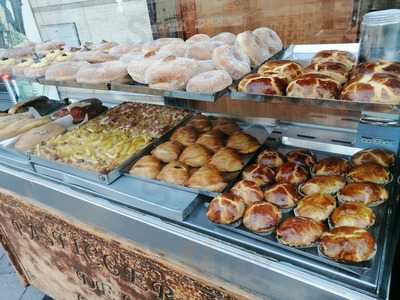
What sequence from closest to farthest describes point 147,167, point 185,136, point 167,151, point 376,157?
point 376,157 < point 147,167 < point 167,151 < point 185,136

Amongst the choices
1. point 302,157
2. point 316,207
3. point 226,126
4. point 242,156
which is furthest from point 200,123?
point 316,207

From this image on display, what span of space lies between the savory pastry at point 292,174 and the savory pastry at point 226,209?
257mm

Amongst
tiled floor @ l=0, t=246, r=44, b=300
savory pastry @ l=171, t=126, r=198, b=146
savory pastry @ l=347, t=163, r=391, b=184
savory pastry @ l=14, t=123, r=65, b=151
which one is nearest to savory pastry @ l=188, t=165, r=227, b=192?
savory pastry @ l=171, t=126, r=198, b=146

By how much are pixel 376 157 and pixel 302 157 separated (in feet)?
1.07

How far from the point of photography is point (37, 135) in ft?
7.30

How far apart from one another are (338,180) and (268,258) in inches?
19.2

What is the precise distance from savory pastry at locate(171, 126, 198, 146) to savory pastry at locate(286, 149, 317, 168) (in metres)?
0.60

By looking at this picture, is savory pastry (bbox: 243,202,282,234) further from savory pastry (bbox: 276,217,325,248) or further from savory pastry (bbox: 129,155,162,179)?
savory pastry (bbox: 129,155,162,179)

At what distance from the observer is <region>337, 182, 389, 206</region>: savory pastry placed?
4.06 ft

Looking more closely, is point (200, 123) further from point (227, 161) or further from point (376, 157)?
point (376, 157)

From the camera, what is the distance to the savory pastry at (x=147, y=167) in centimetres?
164

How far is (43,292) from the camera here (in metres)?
2.75

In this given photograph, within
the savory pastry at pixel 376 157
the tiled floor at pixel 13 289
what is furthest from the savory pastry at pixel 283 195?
the tiled floor at pixel 13 289

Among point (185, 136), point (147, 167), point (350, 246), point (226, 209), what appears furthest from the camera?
point (185, 136)
